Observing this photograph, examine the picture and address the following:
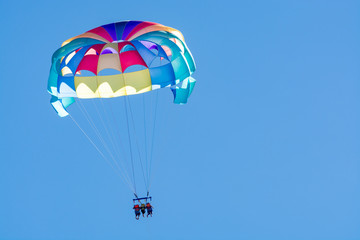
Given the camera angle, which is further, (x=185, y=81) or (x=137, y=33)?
(x=185, y=81)

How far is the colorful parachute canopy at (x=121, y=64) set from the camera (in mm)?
24828

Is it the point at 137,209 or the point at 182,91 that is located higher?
the point at 182,91

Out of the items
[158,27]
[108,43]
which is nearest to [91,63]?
[108,43]

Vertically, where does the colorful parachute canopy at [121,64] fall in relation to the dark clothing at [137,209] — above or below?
above

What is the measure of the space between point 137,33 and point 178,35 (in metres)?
1.67

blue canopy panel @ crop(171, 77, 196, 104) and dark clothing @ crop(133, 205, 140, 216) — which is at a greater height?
blue canopy panel @ crop(171, 77, 196, 104)

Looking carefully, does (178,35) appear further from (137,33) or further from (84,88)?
(84,88)

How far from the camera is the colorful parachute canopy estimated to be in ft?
81.5

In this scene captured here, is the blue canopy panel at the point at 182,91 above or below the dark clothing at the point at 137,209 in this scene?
above

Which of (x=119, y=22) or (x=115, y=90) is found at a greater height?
(x=119, y=22)

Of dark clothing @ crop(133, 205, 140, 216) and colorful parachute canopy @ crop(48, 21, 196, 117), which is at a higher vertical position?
colorful parachute canopy @ crop(48, 21, 196, 117)

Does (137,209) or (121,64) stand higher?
(121,64)

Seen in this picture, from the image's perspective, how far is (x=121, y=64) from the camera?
83.4 ft

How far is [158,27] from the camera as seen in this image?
81.4 feet
